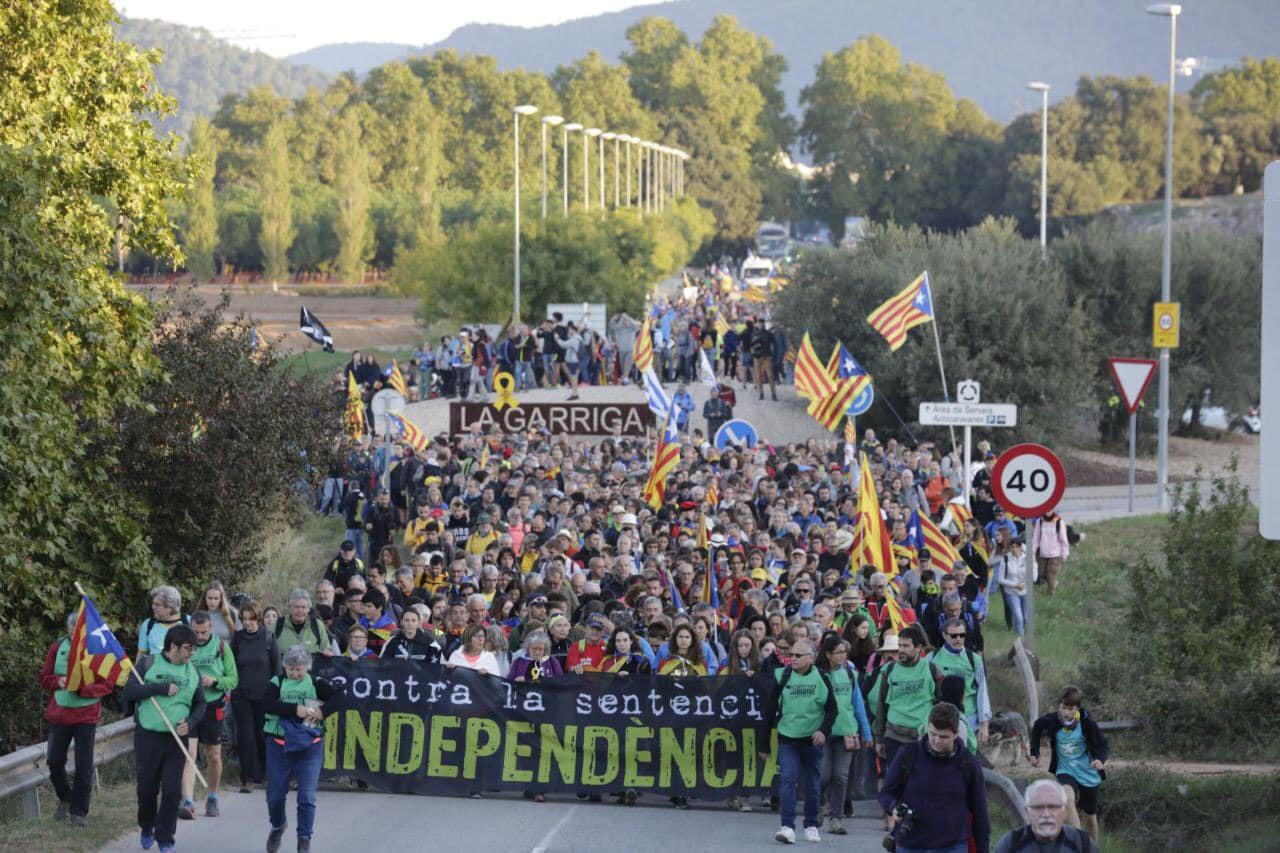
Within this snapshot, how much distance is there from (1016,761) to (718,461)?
507 inches

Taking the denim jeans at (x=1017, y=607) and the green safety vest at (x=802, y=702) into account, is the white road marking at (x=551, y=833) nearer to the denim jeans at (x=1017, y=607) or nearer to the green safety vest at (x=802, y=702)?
the green safety vest at (x=802, y=702)

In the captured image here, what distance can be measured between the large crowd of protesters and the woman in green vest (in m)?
0.01

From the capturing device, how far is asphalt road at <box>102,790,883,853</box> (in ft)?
40.2

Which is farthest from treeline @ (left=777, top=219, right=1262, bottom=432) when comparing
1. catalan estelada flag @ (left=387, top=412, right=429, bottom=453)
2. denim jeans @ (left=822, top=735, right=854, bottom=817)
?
denim jeans @ (left=822, top=735, right=854, bottom=817)

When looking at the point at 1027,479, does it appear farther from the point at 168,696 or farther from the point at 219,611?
the point at 168,696

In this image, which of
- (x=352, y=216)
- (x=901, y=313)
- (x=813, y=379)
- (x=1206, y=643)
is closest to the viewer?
(x=1206, y=643)

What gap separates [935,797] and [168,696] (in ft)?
15.5

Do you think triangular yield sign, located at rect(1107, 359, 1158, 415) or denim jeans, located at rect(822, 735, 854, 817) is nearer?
denim jeans, located at rect(822, 735, 854, 817)

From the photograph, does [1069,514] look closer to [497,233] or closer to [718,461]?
[718,461]

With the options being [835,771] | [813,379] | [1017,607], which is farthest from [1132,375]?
[835,771]

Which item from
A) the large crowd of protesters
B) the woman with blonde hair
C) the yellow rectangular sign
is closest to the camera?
the large crowd of protesters

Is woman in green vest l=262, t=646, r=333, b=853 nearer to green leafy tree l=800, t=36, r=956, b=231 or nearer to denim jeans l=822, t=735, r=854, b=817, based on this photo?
denim jeans l=822, t=735, r=854, b=817

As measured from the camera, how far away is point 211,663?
40.9 feet

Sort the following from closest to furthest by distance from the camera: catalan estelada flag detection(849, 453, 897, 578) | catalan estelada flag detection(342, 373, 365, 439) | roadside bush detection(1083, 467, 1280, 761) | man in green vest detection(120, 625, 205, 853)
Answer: man in green vest detection(120, 625, 205, 853)
roadside bush detection(1083, 467, 1280, 761)
catalan estelada flag detection(849, 453, 897, 578)
catalan estelada flag detection(342, 373, 365, 439)
